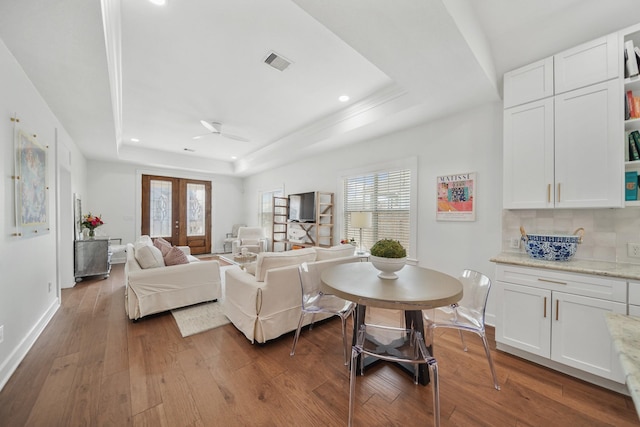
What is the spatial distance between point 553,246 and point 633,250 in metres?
0.53

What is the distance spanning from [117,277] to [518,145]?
650cm

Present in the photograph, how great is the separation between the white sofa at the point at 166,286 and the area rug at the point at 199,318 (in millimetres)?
89

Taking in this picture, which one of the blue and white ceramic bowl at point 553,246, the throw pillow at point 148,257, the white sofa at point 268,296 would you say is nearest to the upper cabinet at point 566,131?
the blue and white ceramic bowl at point 553,246

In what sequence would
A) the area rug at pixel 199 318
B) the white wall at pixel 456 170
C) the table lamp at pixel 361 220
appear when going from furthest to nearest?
the table lamp at pixel 361 220 < the white wall at pixel 456 170 < the area rug at pixel 199 318

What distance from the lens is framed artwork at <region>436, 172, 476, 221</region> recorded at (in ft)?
9.66

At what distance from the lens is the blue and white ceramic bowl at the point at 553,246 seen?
2055 millimetres

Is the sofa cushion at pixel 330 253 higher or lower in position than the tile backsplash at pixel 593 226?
lower

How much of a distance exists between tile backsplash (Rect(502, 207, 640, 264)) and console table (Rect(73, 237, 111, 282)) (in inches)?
247

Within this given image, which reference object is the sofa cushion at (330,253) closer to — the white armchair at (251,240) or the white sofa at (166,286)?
the white sofa at (166,286)

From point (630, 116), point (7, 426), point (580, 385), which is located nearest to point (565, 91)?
point (630, 116)

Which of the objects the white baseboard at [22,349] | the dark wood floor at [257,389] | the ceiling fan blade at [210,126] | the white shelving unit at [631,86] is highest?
the ceiling fan blade at [210,126]

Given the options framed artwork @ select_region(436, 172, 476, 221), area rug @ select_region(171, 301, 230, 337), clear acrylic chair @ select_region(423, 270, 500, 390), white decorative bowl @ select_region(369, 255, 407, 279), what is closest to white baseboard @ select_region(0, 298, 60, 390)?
area rug @ select_region(171, 301, 230, 337)

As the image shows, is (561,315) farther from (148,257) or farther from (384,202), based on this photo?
(148,257)

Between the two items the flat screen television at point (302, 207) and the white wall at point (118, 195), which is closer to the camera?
the flat screen television at point (302, 207)
